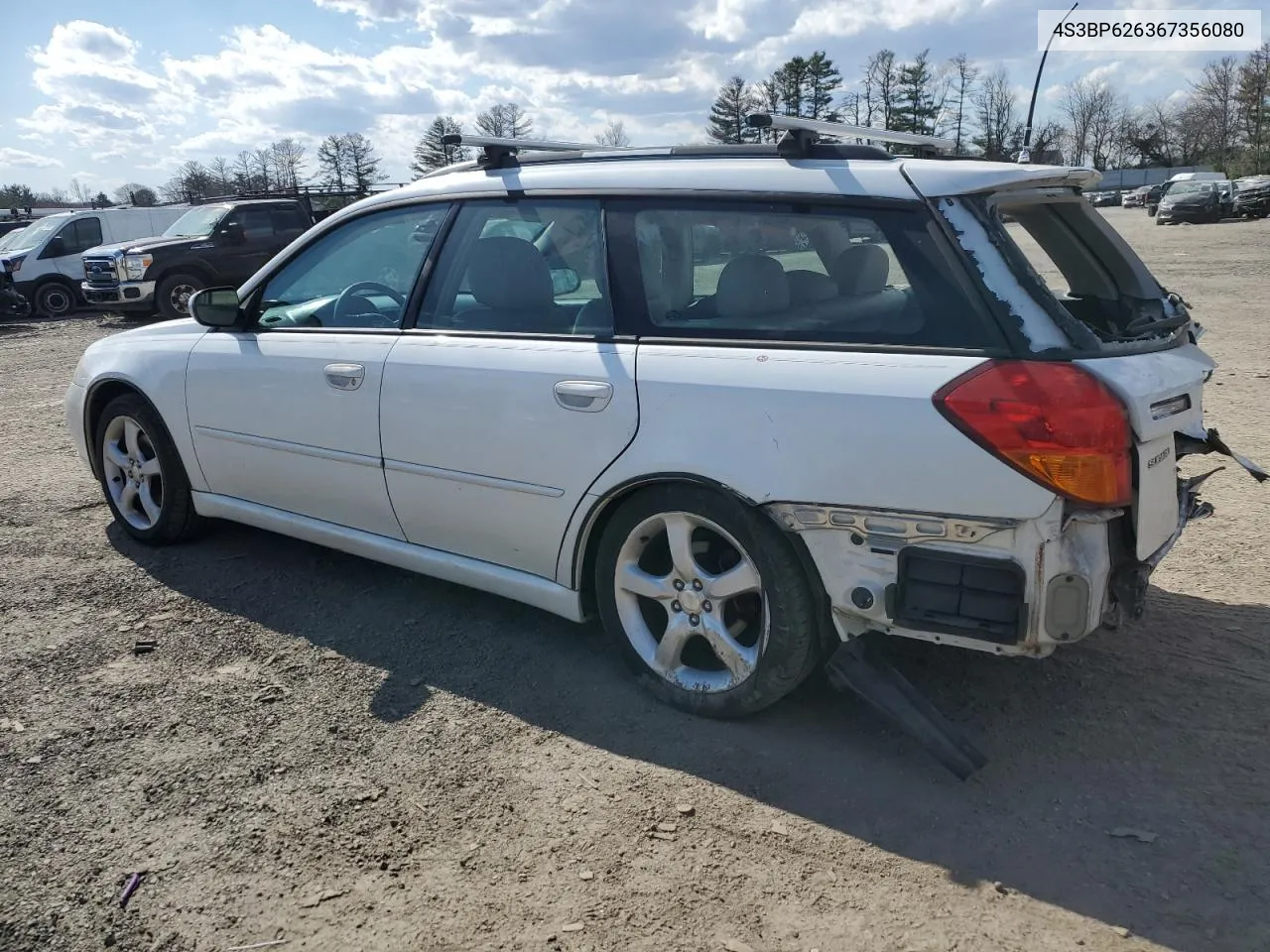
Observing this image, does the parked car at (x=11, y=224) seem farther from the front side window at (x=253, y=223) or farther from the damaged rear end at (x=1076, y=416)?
the damaged rear end at (x=1076, y=416)

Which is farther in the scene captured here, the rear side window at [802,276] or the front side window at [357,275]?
the front side window at [357,275]

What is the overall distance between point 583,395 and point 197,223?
1686cm

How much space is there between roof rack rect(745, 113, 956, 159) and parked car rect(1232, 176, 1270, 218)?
4306 cm

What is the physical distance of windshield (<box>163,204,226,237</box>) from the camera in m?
17.6

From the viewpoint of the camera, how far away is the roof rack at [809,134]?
319 cm

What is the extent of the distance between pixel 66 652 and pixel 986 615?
338cm

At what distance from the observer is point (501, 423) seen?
11.4 feet

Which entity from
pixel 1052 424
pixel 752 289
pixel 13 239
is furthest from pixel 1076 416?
pixel 13 239

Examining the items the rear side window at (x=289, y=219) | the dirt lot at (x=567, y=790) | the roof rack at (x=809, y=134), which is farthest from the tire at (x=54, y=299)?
the roof rack at (x=809, y=134)

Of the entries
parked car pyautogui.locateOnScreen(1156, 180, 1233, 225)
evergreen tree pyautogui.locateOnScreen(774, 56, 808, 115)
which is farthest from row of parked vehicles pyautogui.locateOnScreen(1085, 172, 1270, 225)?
evergreen tree pyautogui.locateOnScreen(774, 56, 808, 115)

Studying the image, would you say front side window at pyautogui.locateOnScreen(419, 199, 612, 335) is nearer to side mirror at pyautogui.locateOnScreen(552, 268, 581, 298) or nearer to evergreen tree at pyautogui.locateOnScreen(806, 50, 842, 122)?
side mirror at pyautogui.locateOnScreen(552, 268, 581, 298)

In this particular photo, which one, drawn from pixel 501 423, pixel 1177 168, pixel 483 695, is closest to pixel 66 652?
pixel 483 695

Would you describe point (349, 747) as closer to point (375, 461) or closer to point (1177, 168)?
point (375, 461)

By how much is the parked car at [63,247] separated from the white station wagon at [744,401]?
59.2ft
